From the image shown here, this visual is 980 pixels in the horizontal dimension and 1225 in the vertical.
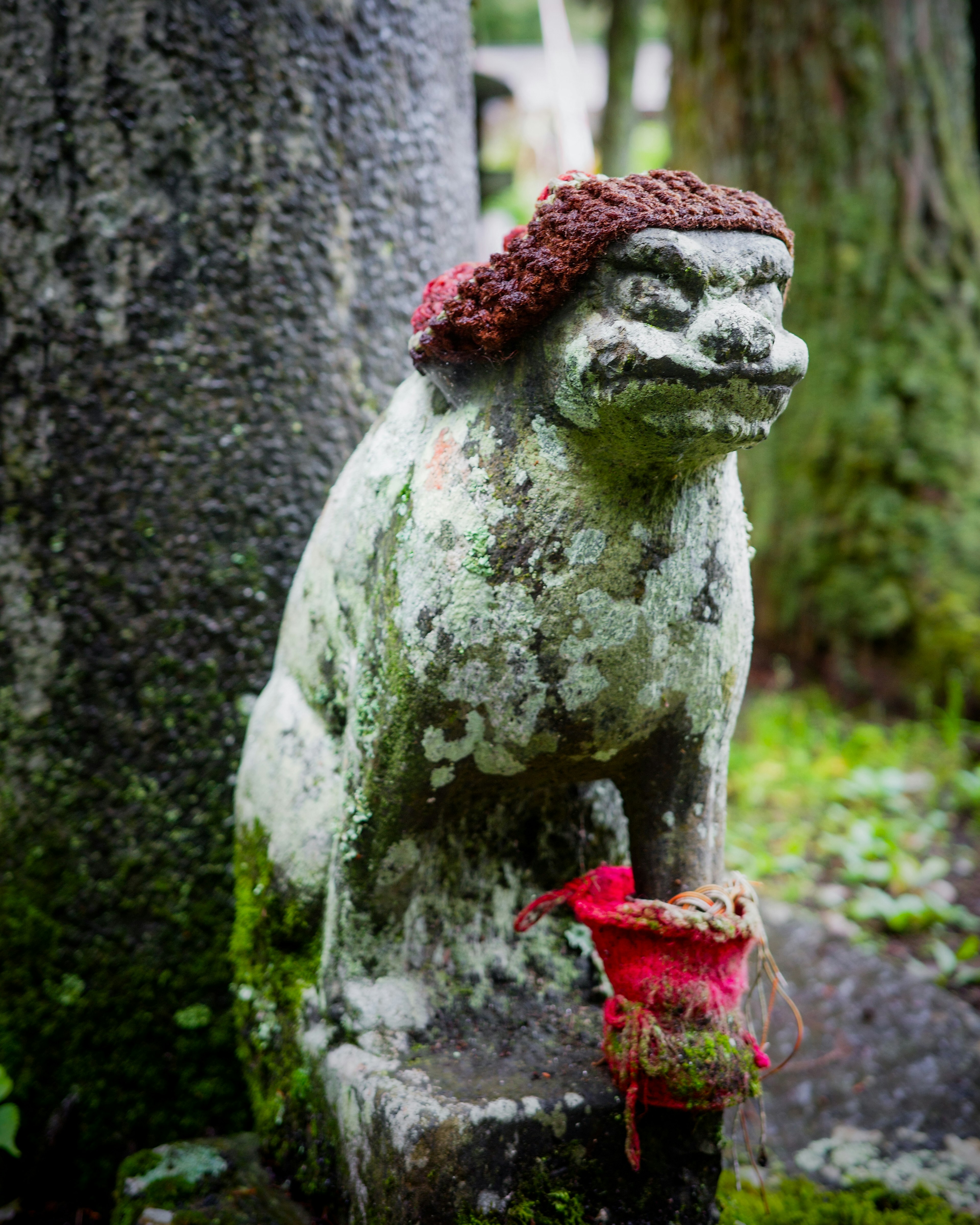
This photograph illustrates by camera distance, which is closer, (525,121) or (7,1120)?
(7,1120)

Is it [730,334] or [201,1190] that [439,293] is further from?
[201,1190]

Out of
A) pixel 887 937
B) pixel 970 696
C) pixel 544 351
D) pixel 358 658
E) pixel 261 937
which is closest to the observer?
pixel 544 351

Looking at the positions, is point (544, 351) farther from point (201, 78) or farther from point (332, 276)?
point (201, 78)

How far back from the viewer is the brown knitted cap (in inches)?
36.4

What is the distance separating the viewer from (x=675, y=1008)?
1.08 metres

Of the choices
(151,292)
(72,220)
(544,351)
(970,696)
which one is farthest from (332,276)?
(970,696)

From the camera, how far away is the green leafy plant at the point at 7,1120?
1.39m

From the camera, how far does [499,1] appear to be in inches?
352

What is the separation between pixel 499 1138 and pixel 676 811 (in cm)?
41

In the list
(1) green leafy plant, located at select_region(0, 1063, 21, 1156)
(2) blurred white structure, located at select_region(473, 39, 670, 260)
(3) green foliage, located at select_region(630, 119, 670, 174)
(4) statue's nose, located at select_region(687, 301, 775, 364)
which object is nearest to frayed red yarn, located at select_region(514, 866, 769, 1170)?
(4) statue's nose, located at select_region(687, 301, 775, 364)

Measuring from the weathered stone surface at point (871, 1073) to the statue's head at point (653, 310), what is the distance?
4.01ft

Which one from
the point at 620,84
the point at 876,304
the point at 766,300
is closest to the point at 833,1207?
the point at 766,300

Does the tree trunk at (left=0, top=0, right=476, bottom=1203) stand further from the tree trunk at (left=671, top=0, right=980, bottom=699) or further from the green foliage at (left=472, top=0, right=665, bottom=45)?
the green foliage at (left=472, top=0, right=665, bottom=45)

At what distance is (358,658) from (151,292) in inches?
29.8
